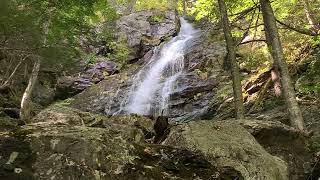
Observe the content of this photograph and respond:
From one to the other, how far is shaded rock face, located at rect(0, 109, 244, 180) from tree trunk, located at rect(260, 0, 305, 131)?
385cm

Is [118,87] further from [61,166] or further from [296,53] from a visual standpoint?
[61,166]

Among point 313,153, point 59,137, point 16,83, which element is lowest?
point 313,153

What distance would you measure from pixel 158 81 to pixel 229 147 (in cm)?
1307

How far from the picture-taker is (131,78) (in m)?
19.4

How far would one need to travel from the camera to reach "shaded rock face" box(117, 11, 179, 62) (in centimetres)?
2367

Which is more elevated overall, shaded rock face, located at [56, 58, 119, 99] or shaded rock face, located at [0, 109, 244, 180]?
shaded rock face, located at [56, 58, 119, 99]

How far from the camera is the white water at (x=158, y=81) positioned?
53.3 ft

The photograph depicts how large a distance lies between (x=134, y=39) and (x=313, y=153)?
736 inches

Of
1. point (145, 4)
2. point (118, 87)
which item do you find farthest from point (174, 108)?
point (145, 4)

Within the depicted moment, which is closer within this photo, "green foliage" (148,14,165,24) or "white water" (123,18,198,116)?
"white water" (123,18,198,116)

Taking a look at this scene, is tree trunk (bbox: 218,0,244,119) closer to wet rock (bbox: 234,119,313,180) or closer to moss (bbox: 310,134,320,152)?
moss (bbox: 310,134,320,152)

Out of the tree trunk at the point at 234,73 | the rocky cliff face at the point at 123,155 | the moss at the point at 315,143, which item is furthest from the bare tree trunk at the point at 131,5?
the rocky cliff face at the point at 123,155

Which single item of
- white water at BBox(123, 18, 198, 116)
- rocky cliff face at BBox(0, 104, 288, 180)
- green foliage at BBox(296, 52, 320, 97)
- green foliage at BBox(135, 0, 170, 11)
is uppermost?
green foliage at BBox(135, 0, 170, 11)

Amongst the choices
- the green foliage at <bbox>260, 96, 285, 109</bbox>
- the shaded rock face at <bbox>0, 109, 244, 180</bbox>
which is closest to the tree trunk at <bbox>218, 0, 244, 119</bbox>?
the green foliage at <bbox>260, 96, 285, 109</bbox>
